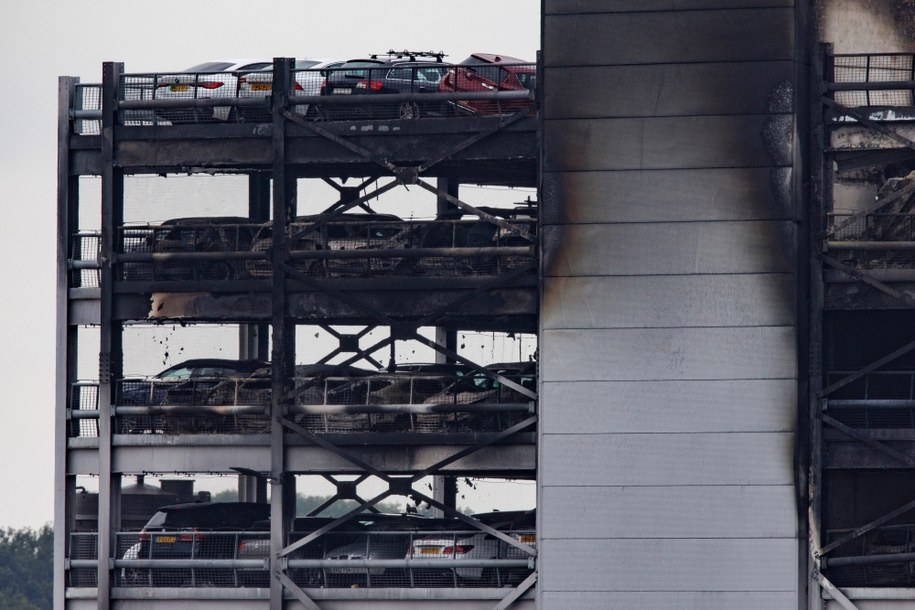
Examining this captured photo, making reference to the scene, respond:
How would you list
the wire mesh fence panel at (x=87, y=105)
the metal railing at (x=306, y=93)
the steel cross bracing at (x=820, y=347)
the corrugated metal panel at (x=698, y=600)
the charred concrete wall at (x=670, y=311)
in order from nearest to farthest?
the corrugated metal panel at (x=698, y=600)
the charred concrete wall at (x=670, y=311)
the steel cross bracing at (x=820, y=347)
the metal railing at (x=306, y=93)
the wire mesh fence panel at (x=87, y=105)

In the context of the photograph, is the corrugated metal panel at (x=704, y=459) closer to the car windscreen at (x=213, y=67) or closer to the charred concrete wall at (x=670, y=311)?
the charred concrete wall at (x=670, y=311)

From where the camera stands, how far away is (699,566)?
152 ft

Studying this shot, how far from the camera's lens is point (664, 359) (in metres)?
46.7

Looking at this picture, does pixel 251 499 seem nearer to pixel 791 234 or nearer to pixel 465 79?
pixel 465 79

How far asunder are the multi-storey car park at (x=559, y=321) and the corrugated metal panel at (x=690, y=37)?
68 millimetres

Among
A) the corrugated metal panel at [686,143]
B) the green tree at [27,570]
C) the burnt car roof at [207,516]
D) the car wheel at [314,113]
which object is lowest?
the green tree at [27,570]

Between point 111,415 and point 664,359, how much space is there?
13753mm

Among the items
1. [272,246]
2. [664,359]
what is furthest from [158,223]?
[664,359]

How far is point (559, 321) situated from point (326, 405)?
6.17 meters

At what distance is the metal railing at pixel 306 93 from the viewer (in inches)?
1933

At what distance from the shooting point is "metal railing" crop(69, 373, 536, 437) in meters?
48.3

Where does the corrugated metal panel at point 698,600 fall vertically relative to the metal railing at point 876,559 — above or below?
below

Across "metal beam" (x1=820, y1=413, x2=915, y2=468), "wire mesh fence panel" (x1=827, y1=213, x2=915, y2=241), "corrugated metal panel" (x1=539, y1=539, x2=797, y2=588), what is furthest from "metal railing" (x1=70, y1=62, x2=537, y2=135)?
"corrugated metal panel" (x1=539, y1=539, x2=797, y2=588)

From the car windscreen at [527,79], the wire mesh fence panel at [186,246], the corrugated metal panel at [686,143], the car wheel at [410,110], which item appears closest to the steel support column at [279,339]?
the wire mesh fence panel at [186,246]
